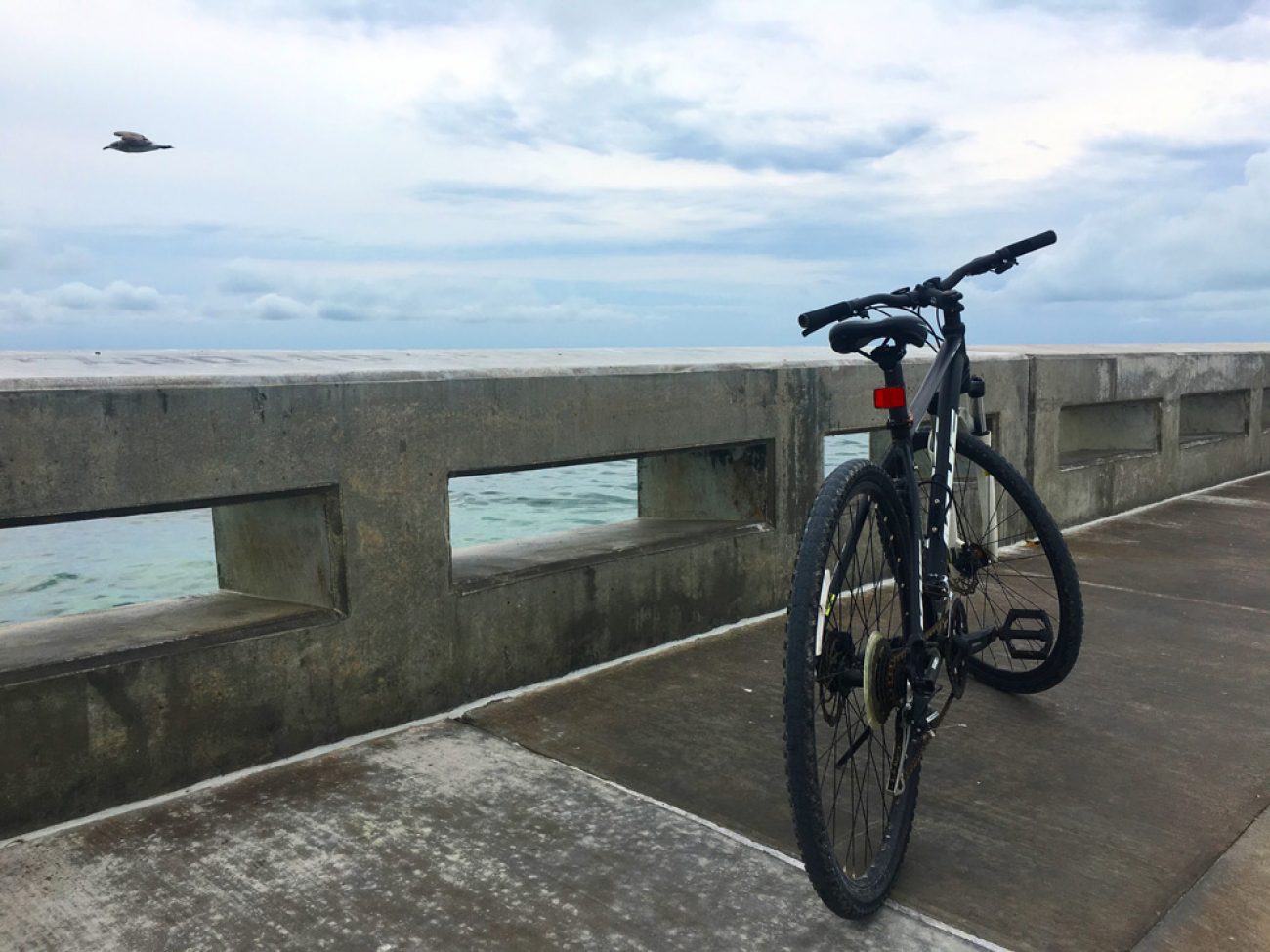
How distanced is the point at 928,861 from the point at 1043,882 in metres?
0.26

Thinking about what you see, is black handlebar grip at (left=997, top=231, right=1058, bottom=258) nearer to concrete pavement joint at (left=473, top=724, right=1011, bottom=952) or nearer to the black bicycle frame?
the black bicycle frame

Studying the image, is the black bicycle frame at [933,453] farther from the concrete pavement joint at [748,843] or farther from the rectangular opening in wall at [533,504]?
the rectangular opening in wall at [533,504]

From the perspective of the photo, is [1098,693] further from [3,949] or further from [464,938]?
[3,949]

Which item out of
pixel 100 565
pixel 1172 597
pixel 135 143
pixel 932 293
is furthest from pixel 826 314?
pixel 135 143

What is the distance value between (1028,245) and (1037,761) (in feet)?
4.87

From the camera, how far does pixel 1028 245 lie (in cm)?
319

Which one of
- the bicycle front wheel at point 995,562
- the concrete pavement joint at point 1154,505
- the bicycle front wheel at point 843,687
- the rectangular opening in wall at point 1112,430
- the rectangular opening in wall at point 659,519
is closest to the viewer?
the bicycle front wheel at point 843,687

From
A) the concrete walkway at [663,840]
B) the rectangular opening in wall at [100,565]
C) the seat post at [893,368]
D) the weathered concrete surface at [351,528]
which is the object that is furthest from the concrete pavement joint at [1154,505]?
the rectangular opening in wall at [100,565]

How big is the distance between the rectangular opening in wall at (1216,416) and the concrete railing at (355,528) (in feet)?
18.0

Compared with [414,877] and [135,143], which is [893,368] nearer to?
[414,877]

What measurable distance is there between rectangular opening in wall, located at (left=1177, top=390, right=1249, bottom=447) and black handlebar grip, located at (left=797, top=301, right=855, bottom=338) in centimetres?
735

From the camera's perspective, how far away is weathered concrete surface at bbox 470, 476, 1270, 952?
2.44 meters

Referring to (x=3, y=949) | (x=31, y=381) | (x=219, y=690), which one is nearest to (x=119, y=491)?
(x=31, y=381)

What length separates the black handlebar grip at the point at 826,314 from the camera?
263cm
